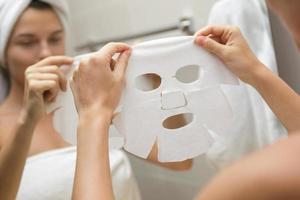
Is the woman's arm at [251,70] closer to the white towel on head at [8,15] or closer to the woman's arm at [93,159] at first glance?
the woman's arm at [93,159]

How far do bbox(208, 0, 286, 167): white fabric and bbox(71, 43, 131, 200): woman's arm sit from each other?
30cm

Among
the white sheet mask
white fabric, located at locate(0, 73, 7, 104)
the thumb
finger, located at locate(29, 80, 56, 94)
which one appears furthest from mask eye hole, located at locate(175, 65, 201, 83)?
white fabric, located at locate(0, 73, 7, 104)

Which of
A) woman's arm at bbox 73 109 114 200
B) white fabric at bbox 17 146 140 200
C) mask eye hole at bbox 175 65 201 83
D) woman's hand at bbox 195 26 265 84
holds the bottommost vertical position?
white fabric at bbox 17 146 140 200

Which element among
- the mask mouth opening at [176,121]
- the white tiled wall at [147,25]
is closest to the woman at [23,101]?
the white tiled wall at [147,25]

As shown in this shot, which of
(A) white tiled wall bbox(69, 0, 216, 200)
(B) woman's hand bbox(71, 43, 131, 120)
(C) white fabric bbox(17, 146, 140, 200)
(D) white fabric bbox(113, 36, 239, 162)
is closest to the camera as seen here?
(B) woman's hand bbox(71, 43, 131, 120)

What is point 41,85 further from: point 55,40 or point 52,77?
point 55,40

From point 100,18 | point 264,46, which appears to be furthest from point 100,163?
point 100,18

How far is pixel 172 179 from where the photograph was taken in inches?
52.3

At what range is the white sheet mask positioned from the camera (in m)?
0.78

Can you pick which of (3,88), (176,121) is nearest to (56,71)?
(176,121)

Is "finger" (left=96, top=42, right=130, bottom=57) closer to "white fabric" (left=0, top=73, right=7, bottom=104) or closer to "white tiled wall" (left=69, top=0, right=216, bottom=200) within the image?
"white tiled wall" (left=69, top=0, right=216, bottom=200)

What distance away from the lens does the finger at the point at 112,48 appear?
71cm

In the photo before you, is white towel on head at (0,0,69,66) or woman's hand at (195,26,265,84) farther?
white towel on head at (0,0,69,66)

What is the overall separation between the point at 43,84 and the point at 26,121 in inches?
5.1
